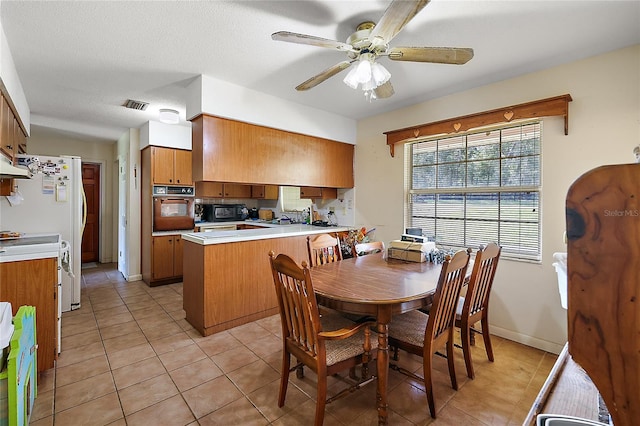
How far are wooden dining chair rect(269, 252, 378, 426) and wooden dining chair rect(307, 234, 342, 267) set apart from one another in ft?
2.63

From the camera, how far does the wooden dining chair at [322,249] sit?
2.59m

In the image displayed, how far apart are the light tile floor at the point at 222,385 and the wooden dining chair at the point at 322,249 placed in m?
0.86

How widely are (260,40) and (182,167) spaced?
3008mm

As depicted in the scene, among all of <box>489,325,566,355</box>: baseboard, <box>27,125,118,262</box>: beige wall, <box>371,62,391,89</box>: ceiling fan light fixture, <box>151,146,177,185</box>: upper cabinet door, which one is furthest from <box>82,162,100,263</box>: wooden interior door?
<box>489,325,566,355</box>: baseboard

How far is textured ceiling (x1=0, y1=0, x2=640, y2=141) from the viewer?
181 cm

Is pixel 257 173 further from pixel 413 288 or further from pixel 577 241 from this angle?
pixel 577 241

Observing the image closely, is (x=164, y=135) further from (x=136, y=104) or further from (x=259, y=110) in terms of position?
(x=259, y=110)

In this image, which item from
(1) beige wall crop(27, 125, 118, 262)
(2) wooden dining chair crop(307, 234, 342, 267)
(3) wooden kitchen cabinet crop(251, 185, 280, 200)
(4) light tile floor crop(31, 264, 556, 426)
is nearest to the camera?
(4) light tile floor crop(31, 264, 556, 426)

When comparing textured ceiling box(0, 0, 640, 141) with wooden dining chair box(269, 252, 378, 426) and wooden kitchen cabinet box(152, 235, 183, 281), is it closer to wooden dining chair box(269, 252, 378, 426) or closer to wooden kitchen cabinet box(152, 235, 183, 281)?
wooden dining chair box(269, 252, 378, 426)

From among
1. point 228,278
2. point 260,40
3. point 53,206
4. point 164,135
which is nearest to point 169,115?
point 164,135

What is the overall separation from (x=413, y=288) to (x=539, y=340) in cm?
175

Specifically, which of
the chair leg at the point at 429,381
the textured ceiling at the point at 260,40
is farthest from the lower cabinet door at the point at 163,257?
the chair leg at the point at 429,381

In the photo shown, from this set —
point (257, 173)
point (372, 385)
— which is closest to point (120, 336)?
point (257, 173)

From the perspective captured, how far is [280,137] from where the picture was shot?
11.5ft
